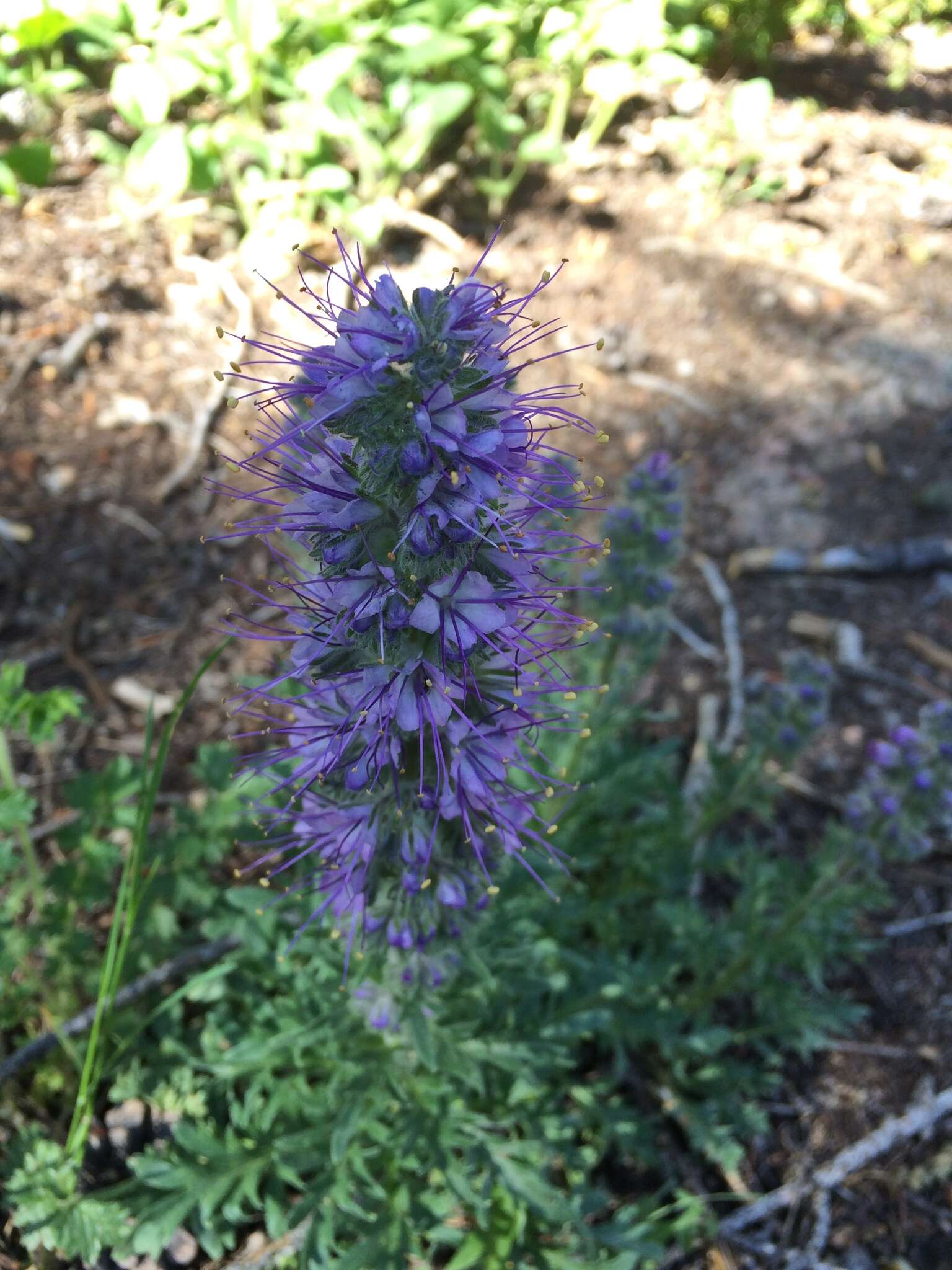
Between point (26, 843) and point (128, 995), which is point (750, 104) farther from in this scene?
point (128, 995)

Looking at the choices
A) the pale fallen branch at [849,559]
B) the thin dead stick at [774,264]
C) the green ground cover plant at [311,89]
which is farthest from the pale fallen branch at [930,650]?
the green ground cover plant at [311,89]

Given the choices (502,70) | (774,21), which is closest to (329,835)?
(502,70)

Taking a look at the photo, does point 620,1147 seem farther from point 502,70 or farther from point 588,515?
point 502,70

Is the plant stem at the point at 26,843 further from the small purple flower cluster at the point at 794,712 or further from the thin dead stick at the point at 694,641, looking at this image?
the thin dead stick at the point at 694,641

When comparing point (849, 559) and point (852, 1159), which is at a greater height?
point (849, 559)

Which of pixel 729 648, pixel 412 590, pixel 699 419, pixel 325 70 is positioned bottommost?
pixel 729 648

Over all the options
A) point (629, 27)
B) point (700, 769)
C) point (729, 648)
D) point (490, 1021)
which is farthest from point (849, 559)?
point (629, 27)

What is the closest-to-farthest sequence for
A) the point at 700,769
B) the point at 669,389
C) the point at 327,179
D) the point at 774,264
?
the point at 700,769
the point at 327,179
the point at 669,389
the point at 774,264
